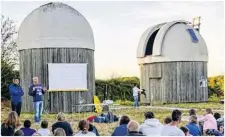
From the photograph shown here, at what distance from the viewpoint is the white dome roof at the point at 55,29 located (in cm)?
1906

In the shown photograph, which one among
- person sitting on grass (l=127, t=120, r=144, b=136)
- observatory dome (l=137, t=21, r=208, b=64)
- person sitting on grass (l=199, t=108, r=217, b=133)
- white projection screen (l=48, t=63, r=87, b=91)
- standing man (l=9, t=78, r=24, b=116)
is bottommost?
person sitting on grass (l=199, t=108, r=217, b=133)

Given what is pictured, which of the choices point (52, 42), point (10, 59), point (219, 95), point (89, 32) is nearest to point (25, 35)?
point (52, 42)

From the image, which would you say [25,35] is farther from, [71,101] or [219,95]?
[219,95]

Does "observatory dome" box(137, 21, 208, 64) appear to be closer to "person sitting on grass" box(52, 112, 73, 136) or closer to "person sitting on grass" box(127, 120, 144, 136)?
"person sitting on grass" box(52, 112, 73, 136)

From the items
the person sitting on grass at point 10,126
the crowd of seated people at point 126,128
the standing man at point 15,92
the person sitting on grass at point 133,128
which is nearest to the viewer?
the person sitting on grass at point 133,128

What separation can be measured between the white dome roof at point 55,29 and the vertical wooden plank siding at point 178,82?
24.8ft

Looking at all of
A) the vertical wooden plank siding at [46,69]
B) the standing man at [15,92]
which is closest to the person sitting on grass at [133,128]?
the standing man at [15,92]

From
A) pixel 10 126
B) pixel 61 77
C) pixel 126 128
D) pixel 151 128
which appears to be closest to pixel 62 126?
pixel 10 126

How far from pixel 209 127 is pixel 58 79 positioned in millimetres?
8833

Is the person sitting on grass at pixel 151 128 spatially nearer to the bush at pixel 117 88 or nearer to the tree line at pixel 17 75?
the tree line at pixel 17 75

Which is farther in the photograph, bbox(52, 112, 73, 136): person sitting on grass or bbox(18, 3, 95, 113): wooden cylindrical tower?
bbox(18, 3, 95, 113): wooden cylindrical tower

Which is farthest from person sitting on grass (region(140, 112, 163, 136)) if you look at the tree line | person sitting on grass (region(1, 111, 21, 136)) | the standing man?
the tree line

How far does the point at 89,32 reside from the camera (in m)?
19.9

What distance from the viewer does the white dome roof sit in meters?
19.1
